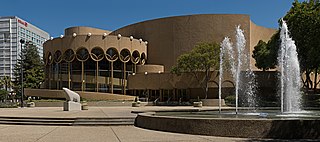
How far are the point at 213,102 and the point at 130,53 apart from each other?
737 inches

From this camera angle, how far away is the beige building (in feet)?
175

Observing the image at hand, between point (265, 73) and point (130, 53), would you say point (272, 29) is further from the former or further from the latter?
point (130, 53)

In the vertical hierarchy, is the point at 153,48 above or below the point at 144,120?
above

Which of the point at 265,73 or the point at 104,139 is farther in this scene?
the point at 265,73

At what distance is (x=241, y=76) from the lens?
48656 millimetres

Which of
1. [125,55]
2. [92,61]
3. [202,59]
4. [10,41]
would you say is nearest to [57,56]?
[92,61]

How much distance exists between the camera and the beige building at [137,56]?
175 ft

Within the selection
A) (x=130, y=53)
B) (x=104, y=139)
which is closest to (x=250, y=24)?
(x=130, y=53)

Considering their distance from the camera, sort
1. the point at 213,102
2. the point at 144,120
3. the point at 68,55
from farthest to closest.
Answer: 1. the point at 68,55
2. the point at 213,102
3. the point at 144,120

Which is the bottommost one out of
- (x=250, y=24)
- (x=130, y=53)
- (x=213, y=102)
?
(x=213, y=102)

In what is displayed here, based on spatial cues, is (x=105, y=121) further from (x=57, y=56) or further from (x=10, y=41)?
(x=10, y=41)

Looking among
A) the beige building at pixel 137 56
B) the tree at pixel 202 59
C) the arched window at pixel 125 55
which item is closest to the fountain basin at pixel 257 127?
the tree at pixel 202 59

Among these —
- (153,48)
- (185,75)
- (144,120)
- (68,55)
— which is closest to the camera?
(144,120)

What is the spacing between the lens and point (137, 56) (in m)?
59.1
